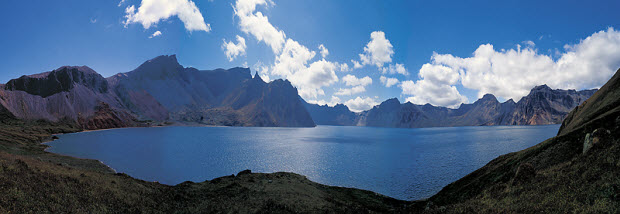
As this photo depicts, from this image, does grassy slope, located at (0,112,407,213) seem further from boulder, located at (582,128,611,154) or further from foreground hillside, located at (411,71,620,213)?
boulder, located at (582,128,611,154)

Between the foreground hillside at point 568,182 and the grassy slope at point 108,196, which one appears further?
the grassy slope at point 108,196

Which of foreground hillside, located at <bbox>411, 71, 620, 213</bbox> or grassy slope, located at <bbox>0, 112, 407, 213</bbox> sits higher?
foreground hillside, located at <bbox>411, 71, 620, 213</bbox>

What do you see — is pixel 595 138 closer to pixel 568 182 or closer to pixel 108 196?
pixel 568 182

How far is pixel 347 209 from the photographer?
24422mm

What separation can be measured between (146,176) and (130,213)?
123 feet

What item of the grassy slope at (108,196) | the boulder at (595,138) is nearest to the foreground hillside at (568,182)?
the boulder at (595,138)

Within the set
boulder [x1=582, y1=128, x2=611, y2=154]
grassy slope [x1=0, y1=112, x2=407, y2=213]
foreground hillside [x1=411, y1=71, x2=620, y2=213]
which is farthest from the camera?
boulder [x1=582, y1=128, x2=611, y2=154]

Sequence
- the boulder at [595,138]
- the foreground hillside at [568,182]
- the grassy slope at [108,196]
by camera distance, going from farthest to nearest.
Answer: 1. the boulder at [595,138]
2. the grassy slope at [108,196]
3. the foreground hillside at [568,182]

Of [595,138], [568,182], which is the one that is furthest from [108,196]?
[595,138]

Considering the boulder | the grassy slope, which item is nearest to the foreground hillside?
the boulder

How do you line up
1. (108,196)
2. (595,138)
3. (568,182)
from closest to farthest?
1. (568,182)
2. (108,196)
3. (595,138)

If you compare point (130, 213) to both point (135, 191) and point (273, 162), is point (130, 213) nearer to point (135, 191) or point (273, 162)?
point (135, 191)

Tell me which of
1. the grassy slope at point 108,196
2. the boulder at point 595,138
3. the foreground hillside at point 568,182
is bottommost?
the grassy slope at point 108,196

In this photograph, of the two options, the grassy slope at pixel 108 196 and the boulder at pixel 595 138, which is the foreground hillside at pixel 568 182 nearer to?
the boulder at pixel 595 138
